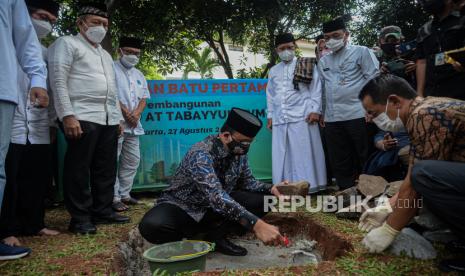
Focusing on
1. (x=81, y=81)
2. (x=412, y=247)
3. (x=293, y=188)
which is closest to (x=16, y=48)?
(x=81, y=81)

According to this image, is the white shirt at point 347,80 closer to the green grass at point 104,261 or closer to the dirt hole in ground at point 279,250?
the dirt hole in ground at point 279,250

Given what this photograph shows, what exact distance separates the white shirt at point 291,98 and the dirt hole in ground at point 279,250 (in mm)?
1417

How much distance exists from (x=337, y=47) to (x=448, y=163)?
2628mm

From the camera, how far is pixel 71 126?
3055 mm

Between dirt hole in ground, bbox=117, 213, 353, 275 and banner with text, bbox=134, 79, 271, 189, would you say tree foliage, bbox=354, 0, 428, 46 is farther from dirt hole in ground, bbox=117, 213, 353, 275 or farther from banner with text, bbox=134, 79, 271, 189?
dirt hole in ground, bbox=117, 213, 353, 275

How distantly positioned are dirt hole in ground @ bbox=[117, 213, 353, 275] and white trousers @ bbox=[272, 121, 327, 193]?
1.03m

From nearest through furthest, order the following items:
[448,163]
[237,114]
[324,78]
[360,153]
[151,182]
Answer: [448,163], [237,114], [360,153], [324,78], [151,182]

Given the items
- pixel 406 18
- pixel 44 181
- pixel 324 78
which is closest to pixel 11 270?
pixel 44 181

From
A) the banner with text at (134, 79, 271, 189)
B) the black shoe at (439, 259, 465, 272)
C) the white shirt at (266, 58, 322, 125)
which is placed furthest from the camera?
the banner with text at (134, 79, 271, 189)

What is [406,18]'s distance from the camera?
7.63 metres

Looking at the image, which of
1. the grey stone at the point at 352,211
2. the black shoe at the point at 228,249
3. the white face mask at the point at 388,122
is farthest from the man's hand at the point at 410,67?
the black shoe at the point at 228,249

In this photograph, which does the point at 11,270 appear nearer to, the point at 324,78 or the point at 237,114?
the point at 237,114

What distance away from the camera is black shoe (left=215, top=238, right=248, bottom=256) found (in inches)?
128

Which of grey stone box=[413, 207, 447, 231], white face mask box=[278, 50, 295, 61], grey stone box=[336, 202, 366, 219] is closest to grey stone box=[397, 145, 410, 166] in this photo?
grey stone box=[336, 202, 366, 219]
